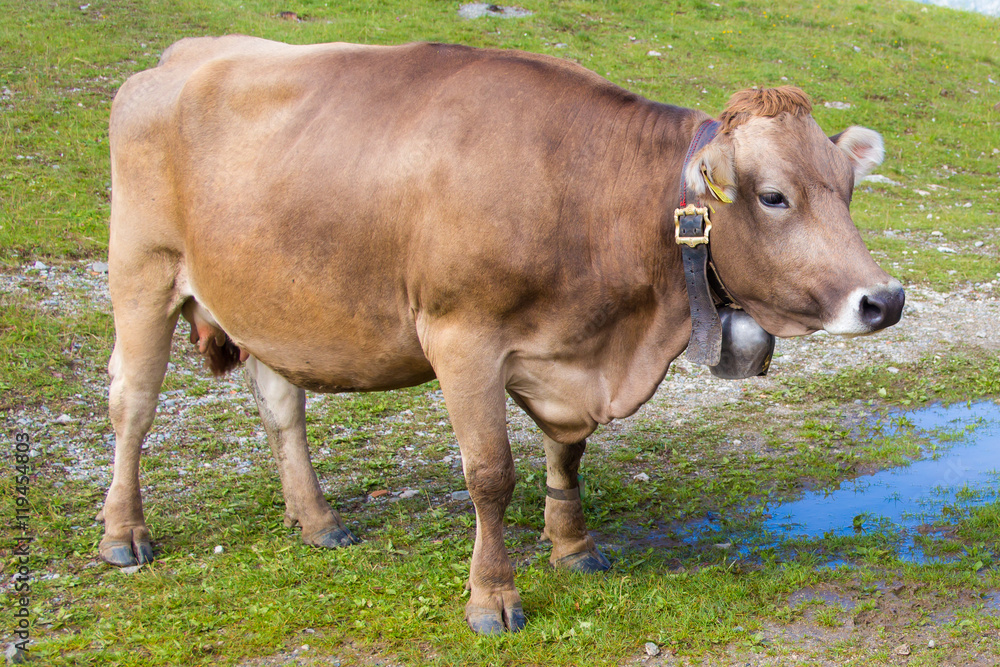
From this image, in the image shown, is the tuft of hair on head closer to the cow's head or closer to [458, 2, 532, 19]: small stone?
the cow's head

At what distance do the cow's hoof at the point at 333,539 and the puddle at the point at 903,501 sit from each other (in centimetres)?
162

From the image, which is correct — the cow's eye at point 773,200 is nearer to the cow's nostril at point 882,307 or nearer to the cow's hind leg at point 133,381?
the cow's nostril at point 882,307

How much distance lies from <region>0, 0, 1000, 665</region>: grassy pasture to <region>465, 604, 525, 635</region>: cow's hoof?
8cm

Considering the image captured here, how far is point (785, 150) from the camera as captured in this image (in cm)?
362

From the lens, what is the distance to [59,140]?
1095 centimetres

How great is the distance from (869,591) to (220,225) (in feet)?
11.2

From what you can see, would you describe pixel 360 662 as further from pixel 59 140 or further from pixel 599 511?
pixel 59 140

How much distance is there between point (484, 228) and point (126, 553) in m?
2.60

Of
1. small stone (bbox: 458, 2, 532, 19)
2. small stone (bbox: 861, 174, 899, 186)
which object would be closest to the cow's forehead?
small stone (bbox: 861, 174, 899, 186)

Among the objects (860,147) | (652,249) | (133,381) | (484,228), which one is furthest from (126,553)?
(860,147)

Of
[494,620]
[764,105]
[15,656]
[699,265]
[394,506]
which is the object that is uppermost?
[764,105]

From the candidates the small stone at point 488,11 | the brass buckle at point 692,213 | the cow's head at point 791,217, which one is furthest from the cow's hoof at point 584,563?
the small stone at point 488,11

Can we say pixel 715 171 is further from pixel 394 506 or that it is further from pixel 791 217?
pixel 394 506

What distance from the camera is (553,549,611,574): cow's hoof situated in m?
4.66
